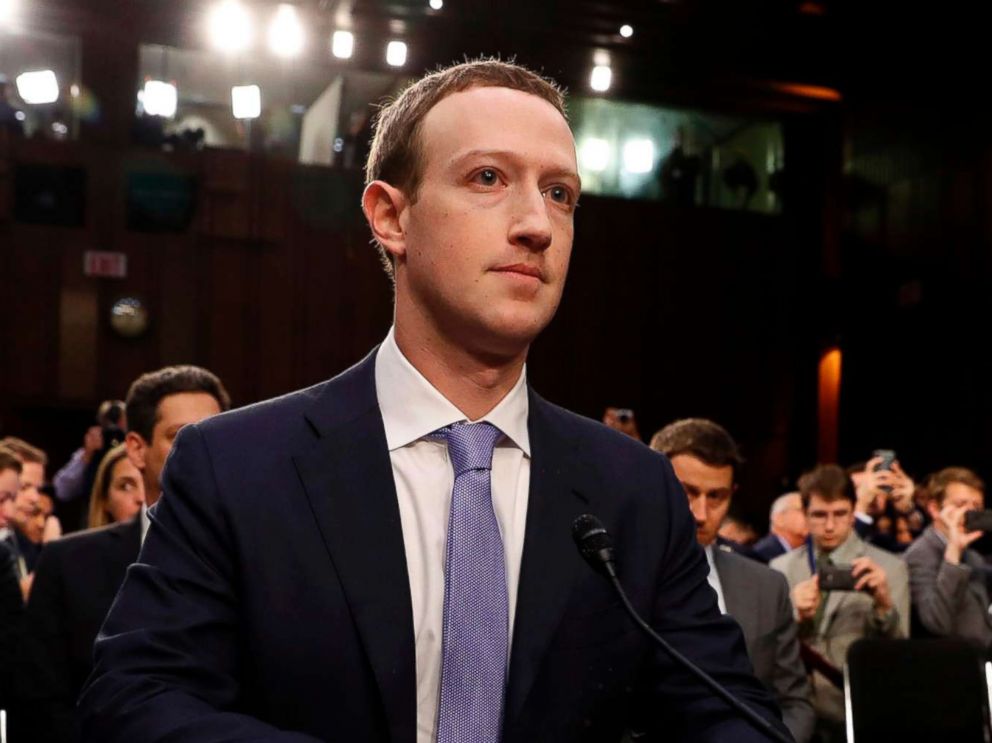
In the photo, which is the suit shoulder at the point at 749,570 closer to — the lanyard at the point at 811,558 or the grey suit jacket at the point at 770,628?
the grey suit jacket at the point at 770,628

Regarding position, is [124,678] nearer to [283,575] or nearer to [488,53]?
[283,575]

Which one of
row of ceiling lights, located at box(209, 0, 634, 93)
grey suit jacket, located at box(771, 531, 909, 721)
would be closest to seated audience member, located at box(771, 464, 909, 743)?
grey suit jacket, located at box(771, 531, 909, 721)

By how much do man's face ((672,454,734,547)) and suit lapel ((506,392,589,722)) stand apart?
2.27 metres

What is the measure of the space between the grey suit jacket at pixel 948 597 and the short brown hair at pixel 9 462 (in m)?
3.76

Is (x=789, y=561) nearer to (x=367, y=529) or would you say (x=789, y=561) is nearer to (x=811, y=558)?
(x=811, y=558)

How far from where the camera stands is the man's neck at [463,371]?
137 centimetres

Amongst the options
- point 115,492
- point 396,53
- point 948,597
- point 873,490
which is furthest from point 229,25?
point 948,597

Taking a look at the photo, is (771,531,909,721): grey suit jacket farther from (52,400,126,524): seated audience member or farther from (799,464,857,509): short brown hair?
(52,400,126,524): seated audience member

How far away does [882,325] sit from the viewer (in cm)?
1109

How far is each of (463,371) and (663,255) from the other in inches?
411

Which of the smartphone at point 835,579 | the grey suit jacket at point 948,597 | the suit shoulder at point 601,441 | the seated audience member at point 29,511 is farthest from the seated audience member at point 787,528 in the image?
the suit shoulder at point 601,441

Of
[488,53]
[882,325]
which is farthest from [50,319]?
[882,325]

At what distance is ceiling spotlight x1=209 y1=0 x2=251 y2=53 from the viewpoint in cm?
1023

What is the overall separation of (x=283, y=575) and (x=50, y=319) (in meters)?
9.45
